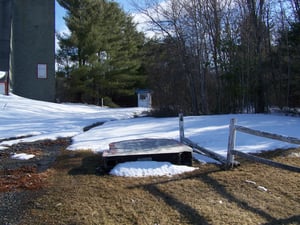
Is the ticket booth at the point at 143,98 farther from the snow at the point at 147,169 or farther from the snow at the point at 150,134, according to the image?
the snow at the point at 147,169

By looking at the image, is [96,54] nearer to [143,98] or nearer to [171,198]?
[143,98]

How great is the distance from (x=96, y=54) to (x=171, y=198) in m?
27.8

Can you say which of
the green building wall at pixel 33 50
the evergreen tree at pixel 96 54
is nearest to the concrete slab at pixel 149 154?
the green building wall at pixel 33 50

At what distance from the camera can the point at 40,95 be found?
2645 centimetres

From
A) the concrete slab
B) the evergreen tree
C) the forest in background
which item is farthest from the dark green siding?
the concrete slab

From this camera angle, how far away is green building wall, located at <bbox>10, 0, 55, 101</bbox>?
86.1 feet

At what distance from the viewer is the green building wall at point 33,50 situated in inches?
1033

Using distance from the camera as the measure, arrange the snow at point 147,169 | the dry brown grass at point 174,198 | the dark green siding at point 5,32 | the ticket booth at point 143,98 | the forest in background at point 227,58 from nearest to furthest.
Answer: the dry brown grass at point 174,198 → the snow at point 147,169 → the forest in background at point 227,58 → the dark green siding at point 5,32 → the ticket booth at point 143,98

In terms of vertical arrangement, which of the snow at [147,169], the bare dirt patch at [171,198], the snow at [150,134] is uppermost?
the snow at [150,134]

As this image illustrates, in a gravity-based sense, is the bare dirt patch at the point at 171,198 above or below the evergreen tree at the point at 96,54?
below

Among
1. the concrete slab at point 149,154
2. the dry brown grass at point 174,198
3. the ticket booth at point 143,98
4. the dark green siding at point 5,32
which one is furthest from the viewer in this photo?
the ticket booth at point 143,98

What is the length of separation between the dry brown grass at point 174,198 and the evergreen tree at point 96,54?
84.0 feet

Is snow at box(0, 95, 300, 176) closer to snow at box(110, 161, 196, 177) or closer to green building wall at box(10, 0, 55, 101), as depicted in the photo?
snow at box(110, 161, 196, 177)

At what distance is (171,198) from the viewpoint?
4480mm
